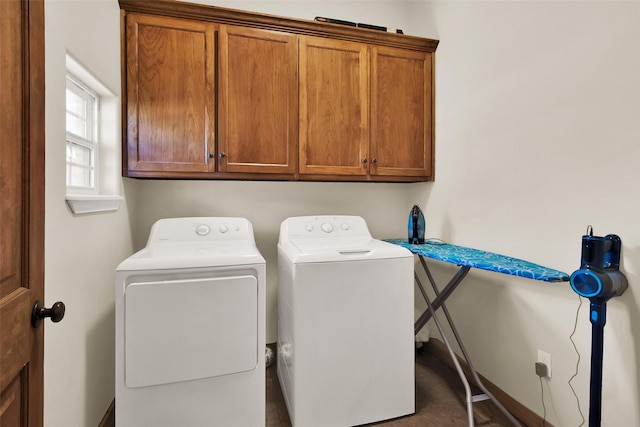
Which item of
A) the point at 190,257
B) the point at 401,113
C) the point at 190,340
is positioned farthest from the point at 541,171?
the point at 190,340

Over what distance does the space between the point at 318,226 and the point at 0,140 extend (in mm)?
1705

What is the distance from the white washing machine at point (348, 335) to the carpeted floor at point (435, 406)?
10 centimetres

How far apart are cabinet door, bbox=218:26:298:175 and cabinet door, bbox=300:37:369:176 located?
0.27 feet

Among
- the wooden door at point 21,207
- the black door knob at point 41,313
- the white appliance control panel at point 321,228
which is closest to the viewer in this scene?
the wooden door at point 21,207

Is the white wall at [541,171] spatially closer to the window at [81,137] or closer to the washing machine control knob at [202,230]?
the washing machine control knob at [202,230]

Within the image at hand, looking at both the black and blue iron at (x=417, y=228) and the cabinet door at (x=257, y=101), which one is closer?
the cabinet door at (x=257, y=101)

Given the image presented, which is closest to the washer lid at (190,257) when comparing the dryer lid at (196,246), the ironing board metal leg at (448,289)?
the dryer lid at (196,246)

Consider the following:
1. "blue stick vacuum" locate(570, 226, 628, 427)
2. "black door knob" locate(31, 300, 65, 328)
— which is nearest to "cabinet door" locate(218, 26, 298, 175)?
"black door knob" locate(31, 300, 65, 328)

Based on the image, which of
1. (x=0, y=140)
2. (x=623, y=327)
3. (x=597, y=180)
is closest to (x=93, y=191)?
(x=0, y=140)

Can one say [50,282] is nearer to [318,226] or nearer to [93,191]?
[93,191]

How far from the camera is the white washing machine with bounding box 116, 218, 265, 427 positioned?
1.38m

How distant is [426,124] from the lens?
2371 millimetres

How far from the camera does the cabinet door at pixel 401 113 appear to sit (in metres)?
2.27

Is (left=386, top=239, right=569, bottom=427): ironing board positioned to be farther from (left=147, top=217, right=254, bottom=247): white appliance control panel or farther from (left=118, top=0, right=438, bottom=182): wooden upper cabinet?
(left=147, top=217, right=254, bottom=247): white appliance control panel
